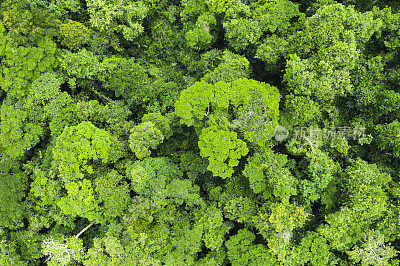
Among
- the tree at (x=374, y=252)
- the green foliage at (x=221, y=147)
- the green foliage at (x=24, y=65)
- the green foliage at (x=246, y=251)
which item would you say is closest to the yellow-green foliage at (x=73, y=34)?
the green foliage at (x=24, y=65)

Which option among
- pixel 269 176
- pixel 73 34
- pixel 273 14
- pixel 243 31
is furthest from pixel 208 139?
pixel 73 34

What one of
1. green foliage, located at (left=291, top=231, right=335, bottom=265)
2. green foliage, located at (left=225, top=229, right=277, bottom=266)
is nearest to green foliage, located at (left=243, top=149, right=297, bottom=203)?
green foliage, located at (left=291, top=231, right=335, bottom=265)

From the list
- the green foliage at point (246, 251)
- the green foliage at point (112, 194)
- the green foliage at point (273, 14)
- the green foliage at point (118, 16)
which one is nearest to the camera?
the green foliage at point (246, 251)

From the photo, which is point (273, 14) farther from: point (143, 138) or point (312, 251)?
point (312, 251)

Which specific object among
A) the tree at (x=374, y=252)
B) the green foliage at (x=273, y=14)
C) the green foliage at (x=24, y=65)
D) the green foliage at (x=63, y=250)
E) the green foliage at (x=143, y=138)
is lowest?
the green foliage at (x=63, y=250)

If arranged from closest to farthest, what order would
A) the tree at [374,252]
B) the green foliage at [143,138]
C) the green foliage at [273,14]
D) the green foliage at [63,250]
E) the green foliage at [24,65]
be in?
1. the tree at [374,252]
2. the green foliage at [63,250]
3. the green foliage at [143,138]
4. the green foliage at [24,65]
5. the green foliage at [273,14]

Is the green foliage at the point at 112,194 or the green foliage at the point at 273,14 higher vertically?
the green foliage at the point at 273,14

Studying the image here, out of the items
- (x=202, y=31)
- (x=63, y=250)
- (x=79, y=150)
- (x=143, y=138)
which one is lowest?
(x=63, y=250)

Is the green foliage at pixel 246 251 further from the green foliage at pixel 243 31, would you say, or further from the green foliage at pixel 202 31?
the green foliage at pixel 202 31

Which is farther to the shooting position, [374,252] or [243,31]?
[243,31]

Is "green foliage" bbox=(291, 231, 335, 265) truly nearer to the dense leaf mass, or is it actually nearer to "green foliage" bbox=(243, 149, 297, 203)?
the dense leaf mass

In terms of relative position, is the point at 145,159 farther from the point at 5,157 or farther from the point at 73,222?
the point at 5,157
